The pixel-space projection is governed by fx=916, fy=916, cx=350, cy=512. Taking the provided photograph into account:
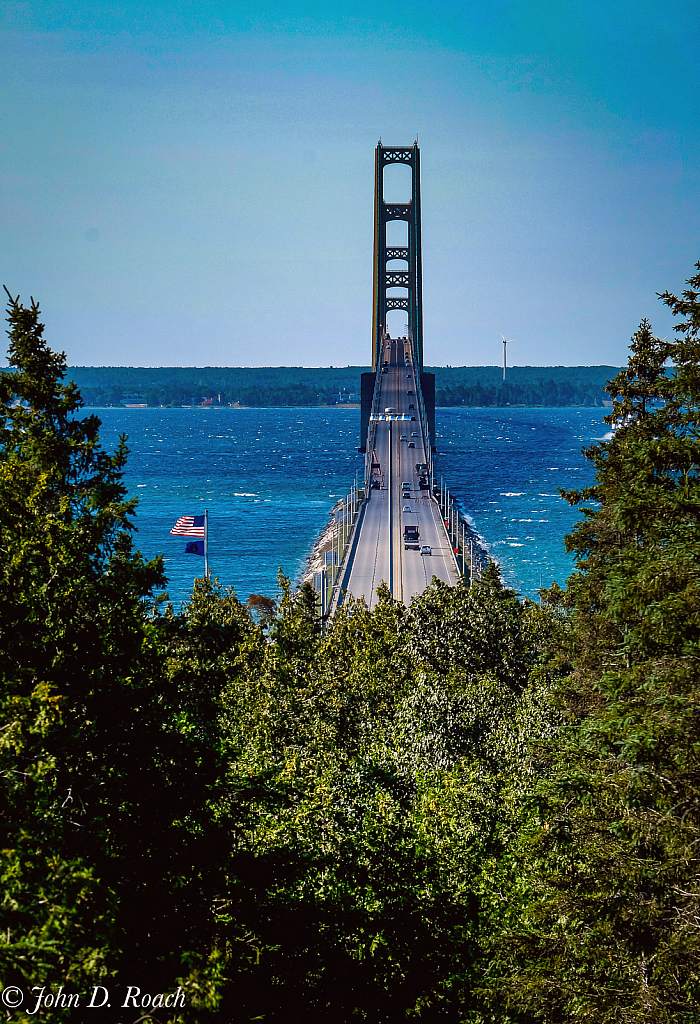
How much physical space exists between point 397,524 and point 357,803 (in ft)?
198

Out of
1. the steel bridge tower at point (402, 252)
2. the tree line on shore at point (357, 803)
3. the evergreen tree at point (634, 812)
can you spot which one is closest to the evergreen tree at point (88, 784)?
the tree line on shore at point (357, 803)

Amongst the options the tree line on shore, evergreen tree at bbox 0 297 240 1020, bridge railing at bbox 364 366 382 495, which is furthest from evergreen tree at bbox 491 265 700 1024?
bridge railing at bbox 364 366 382 495

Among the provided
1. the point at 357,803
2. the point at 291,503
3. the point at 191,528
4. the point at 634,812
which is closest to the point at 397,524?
the point at 191,528

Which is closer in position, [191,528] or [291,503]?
[191,528]

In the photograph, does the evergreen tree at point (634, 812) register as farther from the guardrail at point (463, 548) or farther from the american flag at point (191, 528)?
the guardrail at point (463, 548)

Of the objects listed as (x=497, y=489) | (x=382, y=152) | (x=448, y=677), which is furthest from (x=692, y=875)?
(x=382, y=152)

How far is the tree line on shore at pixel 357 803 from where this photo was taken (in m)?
8.66

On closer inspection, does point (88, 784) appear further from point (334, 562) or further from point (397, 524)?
point (397, 524)

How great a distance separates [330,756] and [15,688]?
235 inches

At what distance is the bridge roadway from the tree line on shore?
20001mm

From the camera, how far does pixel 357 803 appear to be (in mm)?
12703

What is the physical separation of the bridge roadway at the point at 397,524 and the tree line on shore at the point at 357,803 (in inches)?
787

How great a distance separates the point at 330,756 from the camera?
13.4m

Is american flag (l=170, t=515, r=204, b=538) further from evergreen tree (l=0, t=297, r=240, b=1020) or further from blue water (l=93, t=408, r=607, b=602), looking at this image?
evergreen tree (l=0, t=297, r=240, b=1020)
